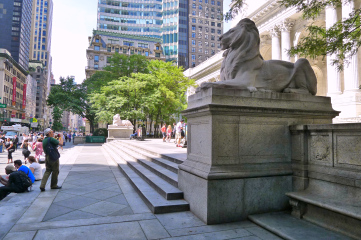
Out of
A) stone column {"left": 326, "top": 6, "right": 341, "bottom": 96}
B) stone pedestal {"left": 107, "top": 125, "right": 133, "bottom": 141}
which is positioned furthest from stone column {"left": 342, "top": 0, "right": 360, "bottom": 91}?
stone pedestal {"left": 107, "top": 125, "right": 133, "bottom": 141}

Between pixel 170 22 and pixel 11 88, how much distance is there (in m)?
64.5

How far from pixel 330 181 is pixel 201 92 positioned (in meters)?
2.73

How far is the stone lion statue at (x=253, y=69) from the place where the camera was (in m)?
4.86

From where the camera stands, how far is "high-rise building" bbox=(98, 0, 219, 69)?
9569cm

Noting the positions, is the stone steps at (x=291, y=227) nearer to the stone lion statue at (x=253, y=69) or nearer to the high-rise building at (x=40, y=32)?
the stone lion statue at (x=253, y=69)

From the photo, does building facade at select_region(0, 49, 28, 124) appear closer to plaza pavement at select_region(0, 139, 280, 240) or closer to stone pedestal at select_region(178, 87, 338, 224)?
plaza pavement at select_region(0, 139, 280, 240)

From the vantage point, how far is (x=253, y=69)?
493 cm

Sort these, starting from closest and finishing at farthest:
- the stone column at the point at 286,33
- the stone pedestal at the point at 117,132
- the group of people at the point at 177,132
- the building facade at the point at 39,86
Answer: the group of people at the point at 177,132 → the stone column at the point at 286,33 → the stone pedestal at the point at 117,132 → the building facade at the point at 39,86

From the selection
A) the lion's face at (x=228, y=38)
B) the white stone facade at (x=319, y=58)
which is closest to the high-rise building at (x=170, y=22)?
the white stone facade at (x=319, y=58)

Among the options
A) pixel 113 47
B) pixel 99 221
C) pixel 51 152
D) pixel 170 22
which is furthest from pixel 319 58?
pixel 170 22

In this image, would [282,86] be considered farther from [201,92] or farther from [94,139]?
[94,139]

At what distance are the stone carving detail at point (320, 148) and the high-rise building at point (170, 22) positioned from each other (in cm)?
9225

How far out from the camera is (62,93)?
38688 millimetres

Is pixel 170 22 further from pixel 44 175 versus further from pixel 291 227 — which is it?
pixel 291 227
